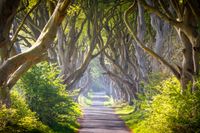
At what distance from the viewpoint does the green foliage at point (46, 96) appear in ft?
57.9

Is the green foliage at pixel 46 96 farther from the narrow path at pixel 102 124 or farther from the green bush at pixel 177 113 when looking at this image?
the green bush at pixel 177 113

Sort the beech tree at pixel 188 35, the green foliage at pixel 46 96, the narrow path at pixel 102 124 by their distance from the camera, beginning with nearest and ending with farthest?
1. the beech tree at pixel 188 35
2. the green foliage at pixel 46 96
3. the narrow path at pixel 102 124

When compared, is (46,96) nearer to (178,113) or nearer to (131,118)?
(178,113)

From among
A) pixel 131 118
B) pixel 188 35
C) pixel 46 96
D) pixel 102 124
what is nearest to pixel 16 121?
pixel 46 96

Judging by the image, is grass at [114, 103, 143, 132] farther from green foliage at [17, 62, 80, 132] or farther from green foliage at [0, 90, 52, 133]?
green foliage at [0, 90, 52, 133]

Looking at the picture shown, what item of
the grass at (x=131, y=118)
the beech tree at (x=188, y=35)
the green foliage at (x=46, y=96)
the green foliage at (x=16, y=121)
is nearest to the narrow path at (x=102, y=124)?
the grass at (x=131, y=118)

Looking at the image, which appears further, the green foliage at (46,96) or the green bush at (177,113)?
the green foliage at (46,96)

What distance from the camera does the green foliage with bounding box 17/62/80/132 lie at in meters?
17.7

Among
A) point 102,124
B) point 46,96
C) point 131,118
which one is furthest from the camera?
point 131,118

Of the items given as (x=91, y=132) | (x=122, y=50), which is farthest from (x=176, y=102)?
(x=122, y=50)

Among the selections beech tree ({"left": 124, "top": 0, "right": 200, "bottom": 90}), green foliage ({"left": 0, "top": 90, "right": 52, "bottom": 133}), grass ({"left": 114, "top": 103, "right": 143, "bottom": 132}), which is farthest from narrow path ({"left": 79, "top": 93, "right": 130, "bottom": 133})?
beech tree ({"left": 124, "top": 0, "right": 200, "bottom": 90})

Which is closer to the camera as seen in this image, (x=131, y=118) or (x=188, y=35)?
(x=188, y=35)

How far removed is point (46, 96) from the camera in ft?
60.4

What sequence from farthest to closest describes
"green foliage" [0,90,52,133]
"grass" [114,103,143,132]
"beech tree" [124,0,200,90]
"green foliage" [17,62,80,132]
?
"grass" [114,103,143,132] → "green foliage" [17,62,80,132] → "beech tree" [124,0,200,90] → "green foliage" [0,90,52,133]
